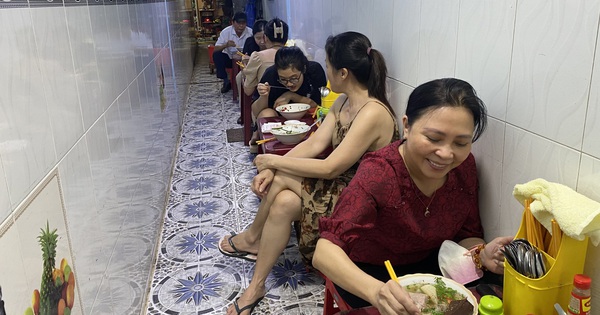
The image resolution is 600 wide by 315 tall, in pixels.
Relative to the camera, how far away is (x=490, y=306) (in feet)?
3.31

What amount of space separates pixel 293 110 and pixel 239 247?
38.3 inches

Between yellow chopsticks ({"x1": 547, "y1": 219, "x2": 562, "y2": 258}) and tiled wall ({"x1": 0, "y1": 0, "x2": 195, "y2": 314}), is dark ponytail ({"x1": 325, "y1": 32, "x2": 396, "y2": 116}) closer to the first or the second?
tiled wall ({"x1": 0, "y1": 0, "x2": 195, "y2": 314})

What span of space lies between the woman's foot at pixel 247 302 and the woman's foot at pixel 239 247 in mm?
301

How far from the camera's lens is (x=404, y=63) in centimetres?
191

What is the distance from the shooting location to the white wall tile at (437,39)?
1502 millimetres

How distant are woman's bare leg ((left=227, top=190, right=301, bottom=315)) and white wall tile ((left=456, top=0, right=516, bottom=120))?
89 centimetres

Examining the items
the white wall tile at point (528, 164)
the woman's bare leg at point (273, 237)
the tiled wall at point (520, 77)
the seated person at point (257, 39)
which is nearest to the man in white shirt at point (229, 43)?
the seated person at point (257, 39)

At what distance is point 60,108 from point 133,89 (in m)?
1.06

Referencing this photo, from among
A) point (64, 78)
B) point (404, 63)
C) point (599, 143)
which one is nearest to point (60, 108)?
point (64, 78)

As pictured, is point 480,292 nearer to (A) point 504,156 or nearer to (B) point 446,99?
(A) point 504,156

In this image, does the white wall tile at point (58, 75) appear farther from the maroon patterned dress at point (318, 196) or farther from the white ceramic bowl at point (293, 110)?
the white ceramic bowl at point (293, 110)

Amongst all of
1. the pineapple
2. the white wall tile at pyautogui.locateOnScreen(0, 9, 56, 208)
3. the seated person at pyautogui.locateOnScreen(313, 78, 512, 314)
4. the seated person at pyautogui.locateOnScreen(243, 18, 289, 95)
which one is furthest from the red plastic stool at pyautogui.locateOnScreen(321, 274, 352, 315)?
the seated person at pyautogui.locateOnScreen(243, 18, 289, 95)

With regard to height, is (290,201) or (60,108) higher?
(60,108)

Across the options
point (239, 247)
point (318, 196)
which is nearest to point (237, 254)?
point (239, 247)
